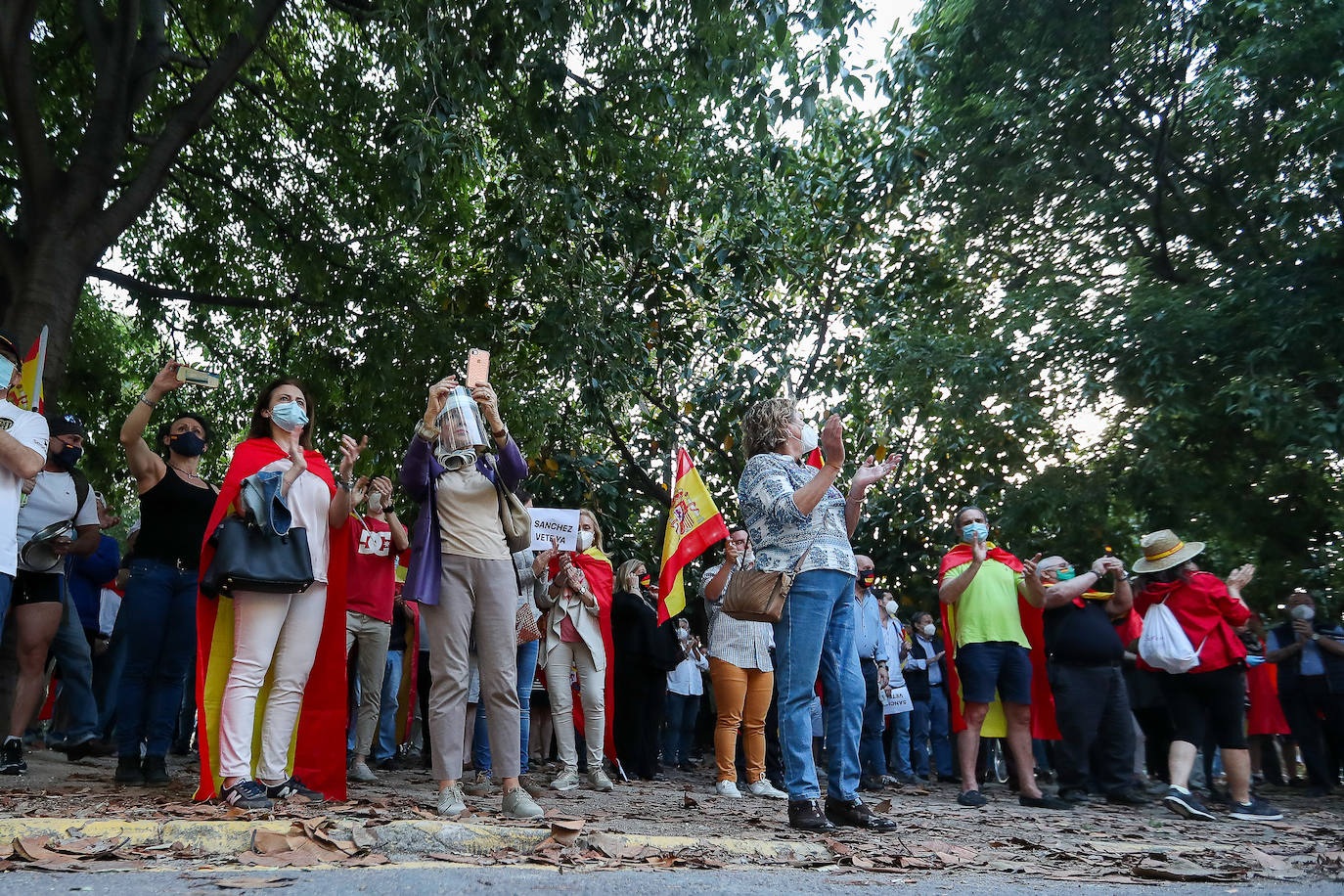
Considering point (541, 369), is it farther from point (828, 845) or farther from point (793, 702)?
point (828, 845)

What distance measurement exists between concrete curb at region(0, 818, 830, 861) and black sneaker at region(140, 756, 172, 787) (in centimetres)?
193

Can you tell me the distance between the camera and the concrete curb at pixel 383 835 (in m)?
4.02

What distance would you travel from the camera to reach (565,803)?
6.53 meters

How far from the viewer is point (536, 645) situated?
29.2 feet

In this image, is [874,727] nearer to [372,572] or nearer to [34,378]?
[372,572]

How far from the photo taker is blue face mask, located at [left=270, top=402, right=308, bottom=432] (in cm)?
548

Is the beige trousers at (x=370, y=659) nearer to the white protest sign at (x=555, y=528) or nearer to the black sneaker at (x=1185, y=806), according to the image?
the white protest sign at (x=555, y=528)

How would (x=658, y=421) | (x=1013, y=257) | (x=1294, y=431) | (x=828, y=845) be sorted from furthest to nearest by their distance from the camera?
(x=658, y=421) < (x=1013, y=257) < (x=1294, y=431) < (x=828, y=845)

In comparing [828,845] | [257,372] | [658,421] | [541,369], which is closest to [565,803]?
[828,845]

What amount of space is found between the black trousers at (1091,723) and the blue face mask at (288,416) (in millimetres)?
5910

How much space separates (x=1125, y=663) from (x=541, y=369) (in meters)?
7.21

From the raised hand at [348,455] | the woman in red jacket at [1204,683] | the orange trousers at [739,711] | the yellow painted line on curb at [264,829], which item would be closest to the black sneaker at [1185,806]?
the woman in red jacket at [1204,683]

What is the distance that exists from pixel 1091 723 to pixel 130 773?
254 inches

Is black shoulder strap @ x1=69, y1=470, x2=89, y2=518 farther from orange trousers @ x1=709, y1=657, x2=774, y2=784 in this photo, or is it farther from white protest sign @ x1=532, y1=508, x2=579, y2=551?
orange trousers @ x1=709, y1=657, x2=774, y2=784
